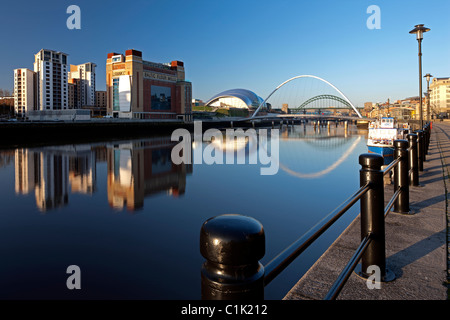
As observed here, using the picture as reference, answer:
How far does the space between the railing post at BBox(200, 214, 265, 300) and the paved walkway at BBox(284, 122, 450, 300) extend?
174 centimetres

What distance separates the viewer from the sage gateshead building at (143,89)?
6134 cm

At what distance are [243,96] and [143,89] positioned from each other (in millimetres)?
61171

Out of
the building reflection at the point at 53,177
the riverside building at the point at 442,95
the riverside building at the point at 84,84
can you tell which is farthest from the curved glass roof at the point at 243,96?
the building reflection at the point at 53,177

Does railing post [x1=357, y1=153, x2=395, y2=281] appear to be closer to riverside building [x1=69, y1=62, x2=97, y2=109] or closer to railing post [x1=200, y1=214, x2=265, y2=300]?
railing post [x1=200, y1=214, x2=265, y2=300]

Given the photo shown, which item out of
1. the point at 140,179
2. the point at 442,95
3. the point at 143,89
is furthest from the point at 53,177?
the point at 442,95

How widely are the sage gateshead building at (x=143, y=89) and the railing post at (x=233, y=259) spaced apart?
210 ft

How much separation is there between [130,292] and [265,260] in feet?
7.89

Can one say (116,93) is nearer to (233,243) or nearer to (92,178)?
(92,178)

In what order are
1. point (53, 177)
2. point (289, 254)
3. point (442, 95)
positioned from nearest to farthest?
point (289, 254), point (53, 177), point (442, 95)

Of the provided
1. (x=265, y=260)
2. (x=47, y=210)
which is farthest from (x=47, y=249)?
(x=265, y=260)

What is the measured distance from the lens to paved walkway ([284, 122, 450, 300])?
244 cm

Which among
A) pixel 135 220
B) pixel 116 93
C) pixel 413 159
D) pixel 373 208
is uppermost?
pixel 116 93

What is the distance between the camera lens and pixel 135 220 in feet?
27.2
